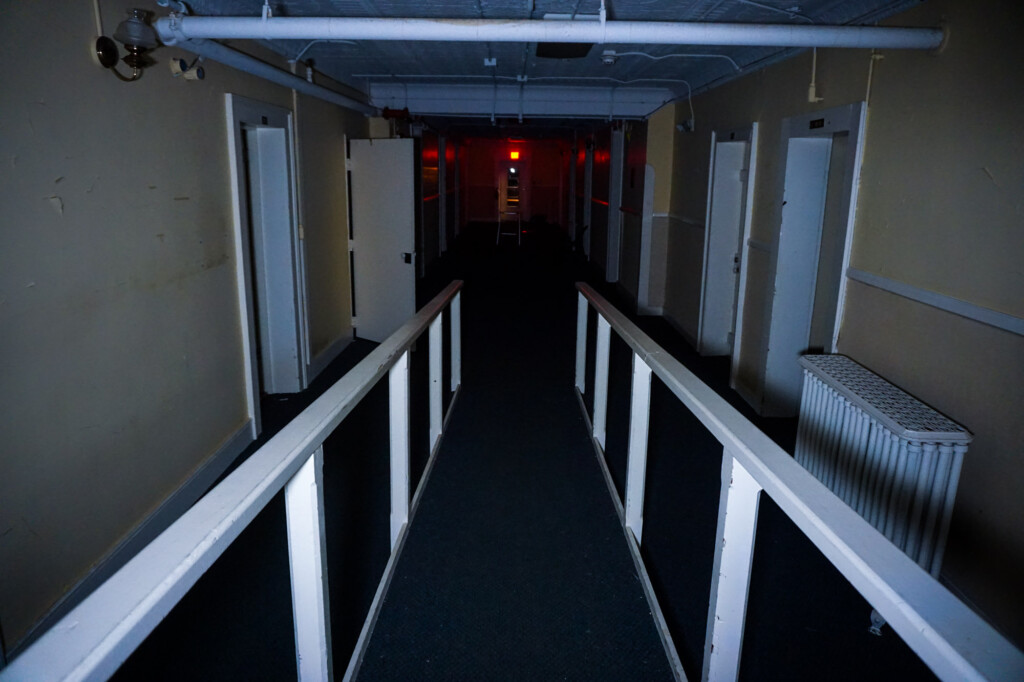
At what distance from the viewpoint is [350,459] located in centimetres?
377

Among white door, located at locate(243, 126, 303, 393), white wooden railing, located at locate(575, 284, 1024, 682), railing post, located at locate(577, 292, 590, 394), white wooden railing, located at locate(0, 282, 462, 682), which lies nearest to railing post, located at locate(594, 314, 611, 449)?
railing post, located at locate(577, 292, 590, 394)

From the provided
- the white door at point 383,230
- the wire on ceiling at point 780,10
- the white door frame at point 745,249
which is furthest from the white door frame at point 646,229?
the wire on ceiling at point 780,10

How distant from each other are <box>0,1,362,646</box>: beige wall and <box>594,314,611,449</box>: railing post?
2.08m

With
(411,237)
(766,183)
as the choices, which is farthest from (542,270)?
(766,183)

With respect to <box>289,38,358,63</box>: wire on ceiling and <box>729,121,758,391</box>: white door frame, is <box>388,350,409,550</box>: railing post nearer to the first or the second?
<box>289,38,358,63</box>: wire on ceiling

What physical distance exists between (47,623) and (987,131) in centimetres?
372

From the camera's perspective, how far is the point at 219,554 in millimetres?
1030

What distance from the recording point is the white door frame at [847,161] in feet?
11.2

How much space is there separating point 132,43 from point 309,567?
2303 mm

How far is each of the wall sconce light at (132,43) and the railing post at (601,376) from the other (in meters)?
2.34

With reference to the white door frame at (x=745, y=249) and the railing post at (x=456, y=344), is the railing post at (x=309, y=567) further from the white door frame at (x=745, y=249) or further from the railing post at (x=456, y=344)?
the white door frame at (x=745, y=249)

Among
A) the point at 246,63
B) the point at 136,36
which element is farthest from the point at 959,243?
the point at 246,63

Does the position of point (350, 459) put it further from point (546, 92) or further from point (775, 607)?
point (546, 92)

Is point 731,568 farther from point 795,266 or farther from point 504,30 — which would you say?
point 795,266
